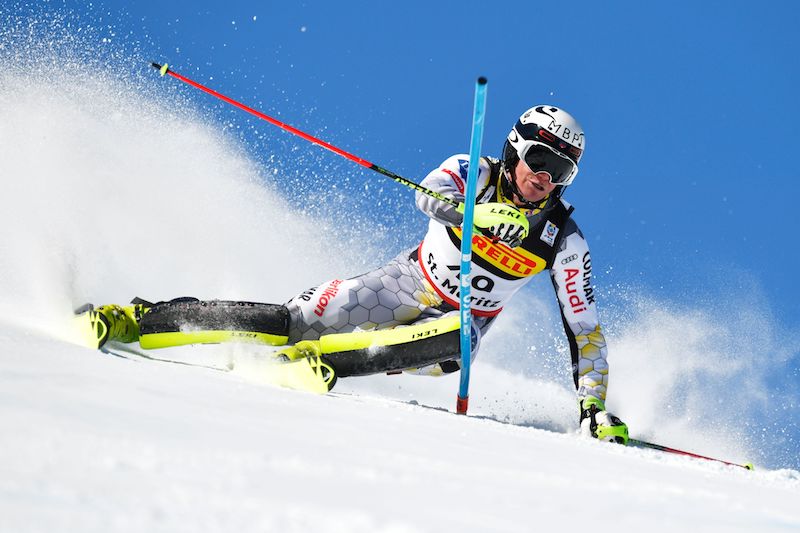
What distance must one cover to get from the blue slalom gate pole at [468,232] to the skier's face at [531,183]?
58 cm

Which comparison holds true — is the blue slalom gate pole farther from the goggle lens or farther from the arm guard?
the goggle lens

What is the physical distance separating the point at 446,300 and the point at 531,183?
0.89 metres

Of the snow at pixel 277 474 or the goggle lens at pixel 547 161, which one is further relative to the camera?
the goggle lens at pixel 547 161

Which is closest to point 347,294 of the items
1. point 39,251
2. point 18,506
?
point 39,251

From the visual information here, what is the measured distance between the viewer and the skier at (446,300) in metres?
4.01

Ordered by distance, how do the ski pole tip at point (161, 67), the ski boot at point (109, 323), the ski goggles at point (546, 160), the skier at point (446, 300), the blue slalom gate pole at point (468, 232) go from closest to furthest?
the blue slalom gate pole at point (468, 232), the ski boot at point (109, 323), the skier at point (446, 300), the ski pole tip at point (161, 67), the ski goggles at point (546, 160)

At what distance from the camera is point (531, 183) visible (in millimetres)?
4566

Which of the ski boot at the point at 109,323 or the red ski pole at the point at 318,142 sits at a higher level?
the red ski pole at the point at 318,142

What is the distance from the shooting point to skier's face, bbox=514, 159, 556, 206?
14.9ft

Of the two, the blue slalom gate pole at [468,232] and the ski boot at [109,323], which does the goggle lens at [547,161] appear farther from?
the ski boot at [109,323]

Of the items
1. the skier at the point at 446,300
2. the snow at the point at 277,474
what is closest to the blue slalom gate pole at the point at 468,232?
the skier at the point at 446,300

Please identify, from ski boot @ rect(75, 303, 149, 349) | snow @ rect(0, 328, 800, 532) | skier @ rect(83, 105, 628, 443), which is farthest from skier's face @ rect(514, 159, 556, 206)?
snow @ rect(0, 328, 800, 532)

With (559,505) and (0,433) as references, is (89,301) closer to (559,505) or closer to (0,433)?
(0,433)

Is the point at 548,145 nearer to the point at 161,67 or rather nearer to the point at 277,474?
the point at 161,67
